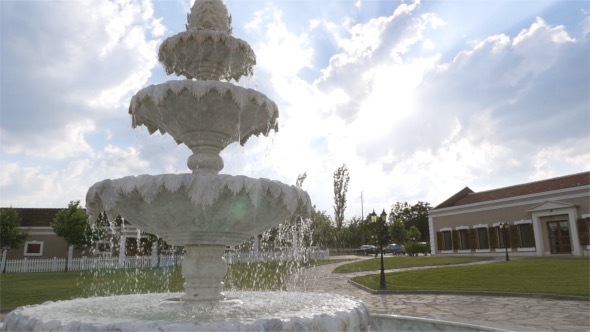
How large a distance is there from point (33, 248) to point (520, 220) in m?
40.3

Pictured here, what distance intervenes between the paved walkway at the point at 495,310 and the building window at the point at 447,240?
26607 mm

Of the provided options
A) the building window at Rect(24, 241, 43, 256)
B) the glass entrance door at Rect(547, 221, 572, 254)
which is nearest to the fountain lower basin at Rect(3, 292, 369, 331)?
the glass entrance door at Rect(547, 221, 572, 254)

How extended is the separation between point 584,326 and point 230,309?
708cm

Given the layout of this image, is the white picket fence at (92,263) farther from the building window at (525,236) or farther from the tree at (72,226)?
the building window at (525,236)

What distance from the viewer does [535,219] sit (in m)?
30.8

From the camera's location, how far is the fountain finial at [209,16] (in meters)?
5.95

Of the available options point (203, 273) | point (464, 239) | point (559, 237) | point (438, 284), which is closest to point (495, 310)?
point (438, 284)

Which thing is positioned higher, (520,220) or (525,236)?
(520,220)

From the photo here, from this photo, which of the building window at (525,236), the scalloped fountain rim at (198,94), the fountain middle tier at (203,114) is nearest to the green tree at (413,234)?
the building window at (525,236)

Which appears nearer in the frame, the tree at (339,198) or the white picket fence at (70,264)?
the white picket fence at (70,264)

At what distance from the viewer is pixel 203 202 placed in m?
4.16

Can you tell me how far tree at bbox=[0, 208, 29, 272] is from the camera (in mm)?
29031

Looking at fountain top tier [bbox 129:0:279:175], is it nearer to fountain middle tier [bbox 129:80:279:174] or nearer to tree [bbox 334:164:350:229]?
fountain middle tier [bbox 129:80:279:174]

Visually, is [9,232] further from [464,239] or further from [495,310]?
[464,239]
